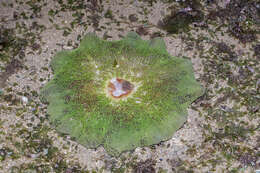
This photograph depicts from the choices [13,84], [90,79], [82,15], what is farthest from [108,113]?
[82,15]

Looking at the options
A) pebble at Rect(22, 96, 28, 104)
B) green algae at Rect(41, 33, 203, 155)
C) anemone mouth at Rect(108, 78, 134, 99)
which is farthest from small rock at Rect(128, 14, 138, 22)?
pebble at Rect(22, 96, 28, 104)

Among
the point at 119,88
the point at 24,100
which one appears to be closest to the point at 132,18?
the point at 119,88

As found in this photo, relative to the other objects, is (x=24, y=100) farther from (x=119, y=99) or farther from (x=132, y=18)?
(x=132, y=18)

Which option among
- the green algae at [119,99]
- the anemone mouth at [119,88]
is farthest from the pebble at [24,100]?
the anemone mouth at [119,88]

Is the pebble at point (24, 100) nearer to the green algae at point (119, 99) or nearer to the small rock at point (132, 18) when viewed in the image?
the green algae at point (119, 99)

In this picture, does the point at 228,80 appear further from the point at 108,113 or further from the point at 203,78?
the point at 108,113

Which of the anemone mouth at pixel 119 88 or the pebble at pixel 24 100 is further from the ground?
the anemone mouth at pixel 119 88
